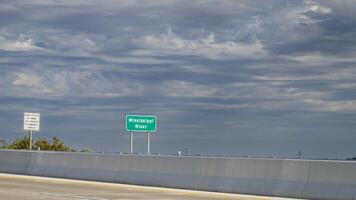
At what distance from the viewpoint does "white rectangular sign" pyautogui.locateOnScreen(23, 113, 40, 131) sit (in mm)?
39812

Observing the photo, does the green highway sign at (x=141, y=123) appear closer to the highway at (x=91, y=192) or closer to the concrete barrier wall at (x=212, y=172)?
the concrete barrier wall at (x=212, y=172)

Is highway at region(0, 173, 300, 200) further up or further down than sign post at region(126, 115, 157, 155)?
further down

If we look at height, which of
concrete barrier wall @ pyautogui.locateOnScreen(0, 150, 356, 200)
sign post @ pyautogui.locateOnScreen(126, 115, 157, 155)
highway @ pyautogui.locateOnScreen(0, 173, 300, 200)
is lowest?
highway @ pyautogui.locateOnScreen(0, 173, 300, 200)

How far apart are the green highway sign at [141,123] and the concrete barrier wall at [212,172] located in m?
4.92

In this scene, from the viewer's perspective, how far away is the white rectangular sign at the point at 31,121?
39.8 meters

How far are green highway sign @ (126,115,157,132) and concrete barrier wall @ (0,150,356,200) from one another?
16.1ft

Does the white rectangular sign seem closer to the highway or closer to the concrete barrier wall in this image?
the concrete barrier wall

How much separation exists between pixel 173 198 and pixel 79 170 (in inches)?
397

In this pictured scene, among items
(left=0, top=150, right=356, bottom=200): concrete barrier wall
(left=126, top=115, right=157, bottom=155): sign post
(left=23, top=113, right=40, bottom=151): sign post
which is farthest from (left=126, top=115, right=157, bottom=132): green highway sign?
(left=23, top=113, right=40, bottom=151): sign post

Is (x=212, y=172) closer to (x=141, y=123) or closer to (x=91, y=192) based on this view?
(x=91, y=192)

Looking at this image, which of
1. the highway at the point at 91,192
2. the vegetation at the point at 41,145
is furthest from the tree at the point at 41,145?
the highway at the point at 91,192

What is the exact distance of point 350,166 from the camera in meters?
21.5

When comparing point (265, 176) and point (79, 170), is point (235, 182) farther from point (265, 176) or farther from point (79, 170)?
point (79, 170)

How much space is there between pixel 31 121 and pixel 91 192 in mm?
17452
